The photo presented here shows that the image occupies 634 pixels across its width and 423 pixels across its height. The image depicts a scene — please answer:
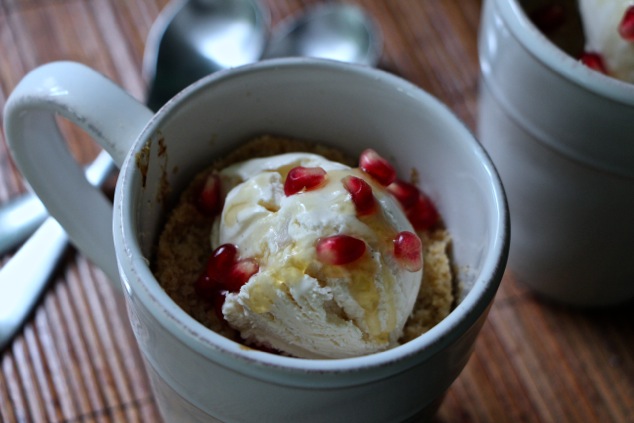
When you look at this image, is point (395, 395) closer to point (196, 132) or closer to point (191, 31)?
point (196, 132)

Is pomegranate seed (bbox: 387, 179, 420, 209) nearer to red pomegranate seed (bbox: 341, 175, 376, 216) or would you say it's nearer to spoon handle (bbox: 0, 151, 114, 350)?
red pomegranate seed (bbox: 341, 175, 376, 216)

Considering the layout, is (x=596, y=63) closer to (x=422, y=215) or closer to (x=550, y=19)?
(x=550, y=19)

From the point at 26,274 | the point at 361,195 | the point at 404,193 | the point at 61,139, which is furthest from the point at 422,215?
the point at 26,274

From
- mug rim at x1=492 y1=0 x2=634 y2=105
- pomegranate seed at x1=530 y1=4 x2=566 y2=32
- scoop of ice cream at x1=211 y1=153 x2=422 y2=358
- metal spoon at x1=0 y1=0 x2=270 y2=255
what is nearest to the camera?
scoop of ice cream at x1=211 y1=153 x2=422 y2=358

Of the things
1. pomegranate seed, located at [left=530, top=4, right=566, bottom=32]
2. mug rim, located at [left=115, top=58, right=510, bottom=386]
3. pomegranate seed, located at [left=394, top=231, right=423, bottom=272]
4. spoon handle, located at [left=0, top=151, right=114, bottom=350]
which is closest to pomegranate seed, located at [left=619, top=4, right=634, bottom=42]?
pomegranate seed, located at [left=530, top=4, right=566, bottom=32]

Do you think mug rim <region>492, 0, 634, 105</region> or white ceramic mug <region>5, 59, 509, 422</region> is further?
mug rim <region>492, 0, 634, 105</region>

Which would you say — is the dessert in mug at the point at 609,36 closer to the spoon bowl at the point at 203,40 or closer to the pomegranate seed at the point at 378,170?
the pomegranate seed at the point at 378,170
